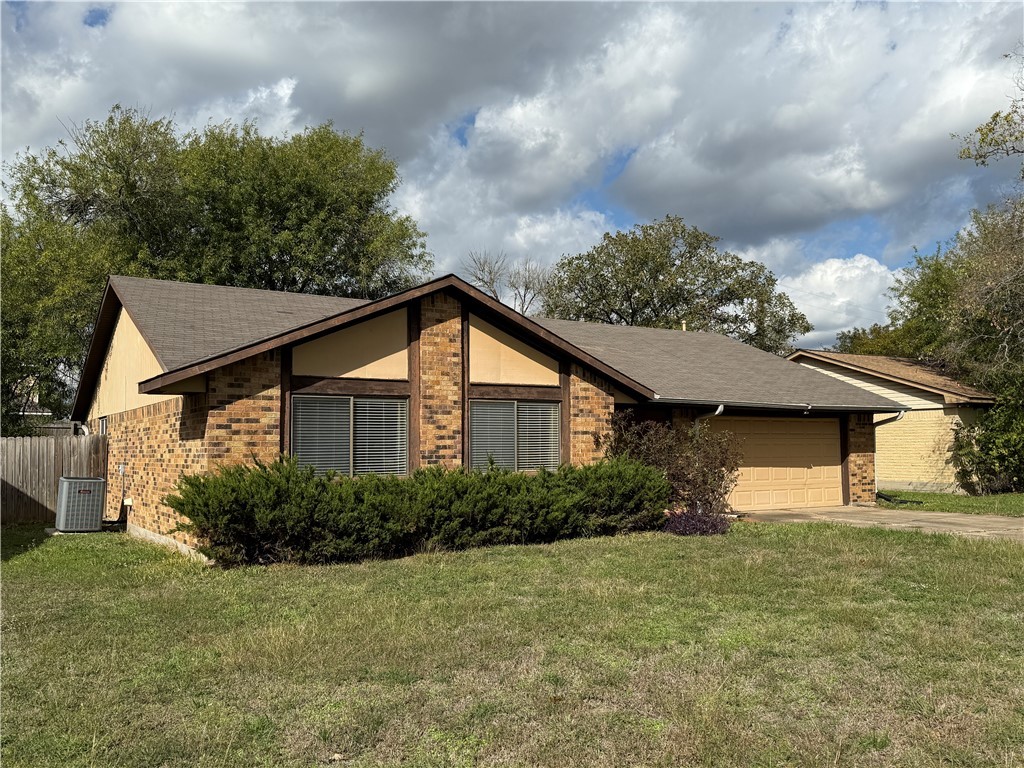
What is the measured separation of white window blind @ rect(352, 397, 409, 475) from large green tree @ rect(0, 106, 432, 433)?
17.6 meters

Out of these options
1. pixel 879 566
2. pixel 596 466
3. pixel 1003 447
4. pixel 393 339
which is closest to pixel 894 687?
pixel 879 566

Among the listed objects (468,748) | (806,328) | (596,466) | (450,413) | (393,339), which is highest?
(806,328)

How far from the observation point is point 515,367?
554 inches

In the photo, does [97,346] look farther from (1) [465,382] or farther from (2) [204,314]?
(1) [465,382]

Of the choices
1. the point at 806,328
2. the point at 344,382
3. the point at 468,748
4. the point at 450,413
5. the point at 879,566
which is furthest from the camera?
the point at 806,328

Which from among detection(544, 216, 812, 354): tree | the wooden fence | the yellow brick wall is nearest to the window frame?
the wooden fence

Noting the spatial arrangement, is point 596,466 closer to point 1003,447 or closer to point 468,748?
point 468,748

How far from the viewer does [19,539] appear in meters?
14.1

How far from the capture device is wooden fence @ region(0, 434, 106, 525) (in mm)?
16750

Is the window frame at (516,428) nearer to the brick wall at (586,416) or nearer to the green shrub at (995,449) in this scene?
the brick wall at (586,416)

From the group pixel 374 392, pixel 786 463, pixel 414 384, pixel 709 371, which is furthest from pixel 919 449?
pixel 374 392

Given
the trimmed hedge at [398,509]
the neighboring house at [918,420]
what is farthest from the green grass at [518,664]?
the neighboring house at [918,420]

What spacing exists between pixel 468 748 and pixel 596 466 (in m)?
9.09

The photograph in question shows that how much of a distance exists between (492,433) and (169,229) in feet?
66.0
